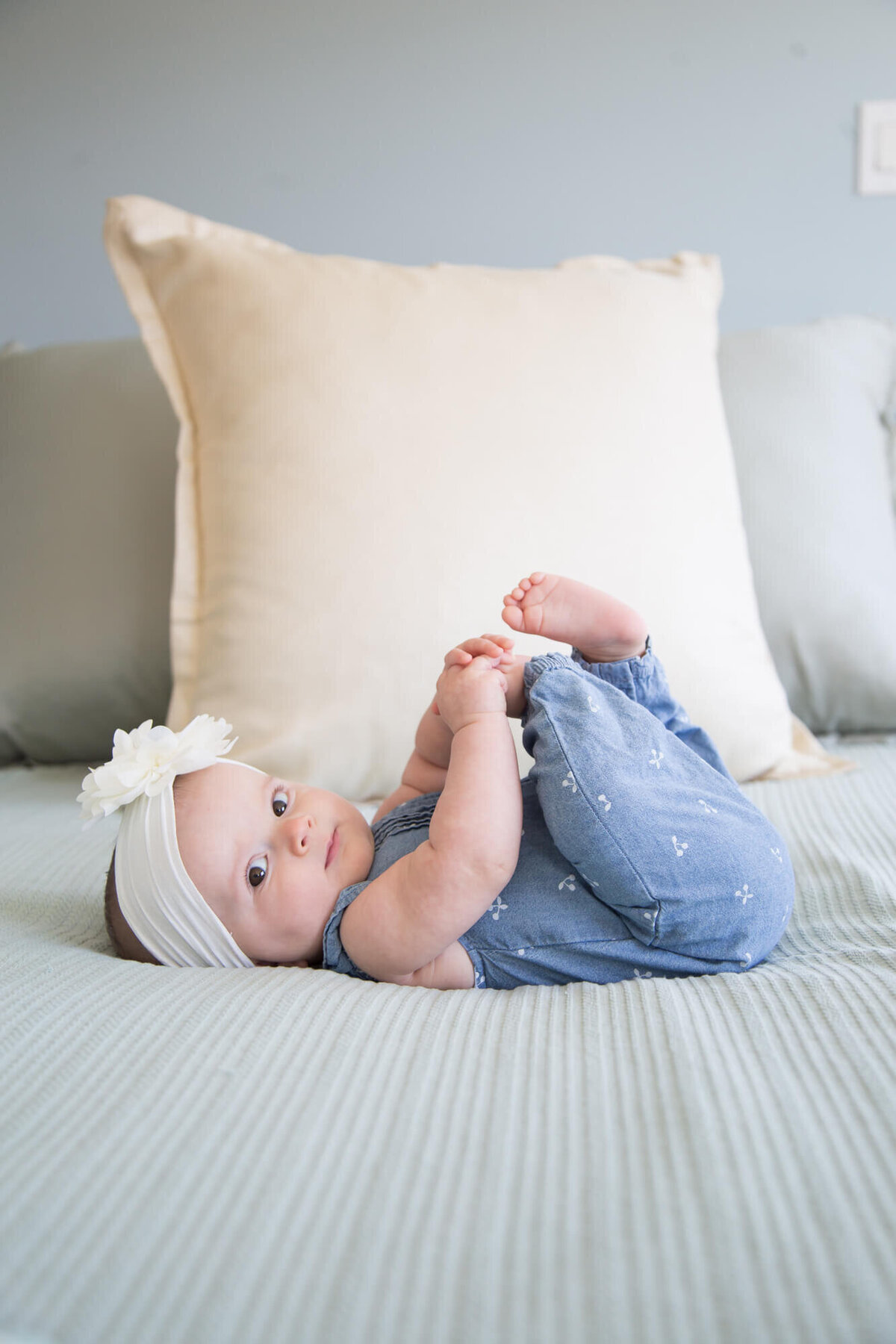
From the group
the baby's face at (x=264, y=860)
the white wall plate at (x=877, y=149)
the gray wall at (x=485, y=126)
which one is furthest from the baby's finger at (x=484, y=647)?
the white wall plate at (x=877, y=149)

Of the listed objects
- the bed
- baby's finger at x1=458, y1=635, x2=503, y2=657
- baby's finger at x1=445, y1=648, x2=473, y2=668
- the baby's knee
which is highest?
baby's finger at x1=458, y1=635, x2=503, y2=657

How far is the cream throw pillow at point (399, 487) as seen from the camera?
944 mm

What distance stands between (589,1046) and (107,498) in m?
1.04

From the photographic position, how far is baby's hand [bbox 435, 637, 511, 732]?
703mm

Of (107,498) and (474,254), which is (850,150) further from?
(107,498)

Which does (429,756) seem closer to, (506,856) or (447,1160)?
(506,856)

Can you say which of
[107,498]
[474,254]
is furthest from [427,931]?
[474,254]

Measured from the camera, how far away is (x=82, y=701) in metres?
1.23

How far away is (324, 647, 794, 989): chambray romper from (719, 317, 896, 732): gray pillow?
1.69 ft

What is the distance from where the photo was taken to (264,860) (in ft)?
2.34

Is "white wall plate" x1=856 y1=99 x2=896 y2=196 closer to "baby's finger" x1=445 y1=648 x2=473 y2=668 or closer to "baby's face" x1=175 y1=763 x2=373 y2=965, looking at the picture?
"baby's finger" x1=445 y1=648 x2=473 y2=668

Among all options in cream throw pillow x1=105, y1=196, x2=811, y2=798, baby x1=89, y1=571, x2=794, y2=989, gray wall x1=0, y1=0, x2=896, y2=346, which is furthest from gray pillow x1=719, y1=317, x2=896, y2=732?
baby x1=89, y1=571, x2=794, y2=989

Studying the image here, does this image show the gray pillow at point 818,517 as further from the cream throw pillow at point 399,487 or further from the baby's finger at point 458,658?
the baby's finger at point 458,658

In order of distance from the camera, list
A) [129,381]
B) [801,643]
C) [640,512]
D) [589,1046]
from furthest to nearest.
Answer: [129,381]
[801,643]
[640,512]
[589,1046]
